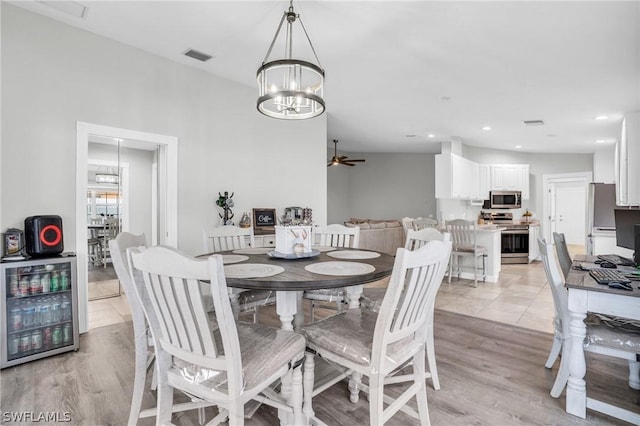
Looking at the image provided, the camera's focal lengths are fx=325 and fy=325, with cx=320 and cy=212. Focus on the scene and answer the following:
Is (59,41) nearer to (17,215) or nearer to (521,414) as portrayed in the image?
(17,215)

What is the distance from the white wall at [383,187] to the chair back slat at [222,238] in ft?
19.9

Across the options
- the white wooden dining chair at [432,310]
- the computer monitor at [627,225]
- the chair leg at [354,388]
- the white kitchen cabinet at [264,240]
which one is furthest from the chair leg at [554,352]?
the white kitchen cabinet at [264,240]

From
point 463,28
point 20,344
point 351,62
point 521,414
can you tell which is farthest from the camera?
point 351,62

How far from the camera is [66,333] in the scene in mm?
2623

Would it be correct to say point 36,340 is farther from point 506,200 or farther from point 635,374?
point 506,200

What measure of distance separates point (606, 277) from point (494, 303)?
2.21 m

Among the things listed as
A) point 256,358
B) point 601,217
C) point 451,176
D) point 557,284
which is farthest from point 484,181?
point 256,358

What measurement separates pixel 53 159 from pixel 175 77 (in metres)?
1.49

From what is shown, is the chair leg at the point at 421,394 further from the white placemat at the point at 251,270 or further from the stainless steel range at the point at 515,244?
the stainless steel range at the point at 515,244

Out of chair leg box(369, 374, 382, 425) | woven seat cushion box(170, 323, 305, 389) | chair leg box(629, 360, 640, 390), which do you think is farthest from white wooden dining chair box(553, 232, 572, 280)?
woven seat cushion box(170, 323, 305, 389)

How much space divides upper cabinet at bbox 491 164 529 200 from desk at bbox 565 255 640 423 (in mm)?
6557

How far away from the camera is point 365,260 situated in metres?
2.13

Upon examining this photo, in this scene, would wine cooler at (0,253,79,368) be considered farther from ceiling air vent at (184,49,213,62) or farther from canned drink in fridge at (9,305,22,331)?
ceiling air vent at (184,49,213,62)

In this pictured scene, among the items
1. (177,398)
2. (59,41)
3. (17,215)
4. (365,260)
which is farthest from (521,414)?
(59,41)
